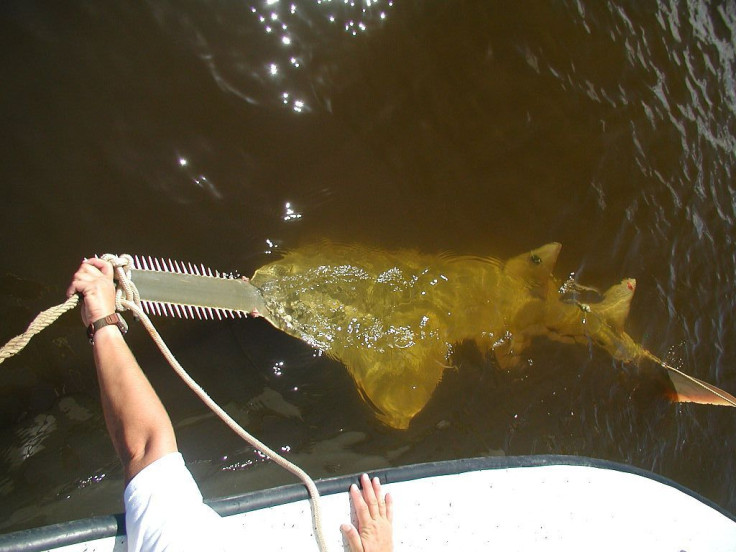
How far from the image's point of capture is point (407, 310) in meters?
3.61

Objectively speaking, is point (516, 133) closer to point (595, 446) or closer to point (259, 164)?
point (259, 164)

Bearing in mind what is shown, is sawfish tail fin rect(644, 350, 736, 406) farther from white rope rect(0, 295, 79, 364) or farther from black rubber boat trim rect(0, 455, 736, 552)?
white rope rect(0, 295, 79, 364)

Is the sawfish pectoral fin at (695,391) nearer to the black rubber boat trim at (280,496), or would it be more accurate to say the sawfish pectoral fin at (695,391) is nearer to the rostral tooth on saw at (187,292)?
the black rubber boat trim at (280,496)

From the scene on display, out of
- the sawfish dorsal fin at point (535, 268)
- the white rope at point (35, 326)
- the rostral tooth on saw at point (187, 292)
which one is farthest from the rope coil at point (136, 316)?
the sawfish dorsal fin at point (535, 268)

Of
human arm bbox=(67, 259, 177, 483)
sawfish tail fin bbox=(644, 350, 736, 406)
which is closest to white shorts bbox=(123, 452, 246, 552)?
human arm bbox=(67, 259, 177, 483)

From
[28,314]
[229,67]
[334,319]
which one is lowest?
[334,319]

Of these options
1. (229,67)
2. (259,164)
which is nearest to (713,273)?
(259,164)

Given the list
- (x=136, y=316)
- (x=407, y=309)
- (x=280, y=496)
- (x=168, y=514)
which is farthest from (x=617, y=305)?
(x=168, y=514)

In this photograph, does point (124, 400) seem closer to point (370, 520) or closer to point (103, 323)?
point (103, 323)

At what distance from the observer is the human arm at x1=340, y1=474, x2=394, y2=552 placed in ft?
8.11

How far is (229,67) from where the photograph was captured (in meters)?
3.46

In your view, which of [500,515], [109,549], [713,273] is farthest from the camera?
[713,273]

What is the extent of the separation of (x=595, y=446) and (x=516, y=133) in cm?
245

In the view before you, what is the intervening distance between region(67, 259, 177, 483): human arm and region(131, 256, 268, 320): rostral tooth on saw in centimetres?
32
